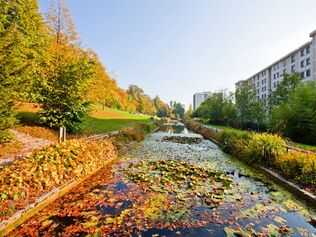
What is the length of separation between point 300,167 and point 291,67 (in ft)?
170

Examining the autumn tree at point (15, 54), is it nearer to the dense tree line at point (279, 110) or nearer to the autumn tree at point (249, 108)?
the dense tree line at point (279, 110)

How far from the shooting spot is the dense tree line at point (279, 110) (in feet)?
54.3

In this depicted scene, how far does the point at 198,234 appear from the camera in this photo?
411 cm

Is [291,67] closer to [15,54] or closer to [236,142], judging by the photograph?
[236,142]

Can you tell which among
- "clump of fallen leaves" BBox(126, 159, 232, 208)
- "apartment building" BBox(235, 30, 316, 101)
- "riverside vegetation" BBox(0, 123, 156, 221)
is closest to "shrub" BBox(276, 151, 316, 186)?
"clump of fallen leaves" BBox(126, 159, 232, 208)

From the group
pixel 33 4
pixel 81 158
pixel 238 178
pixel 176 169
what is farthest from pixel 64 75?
pixel 238 178

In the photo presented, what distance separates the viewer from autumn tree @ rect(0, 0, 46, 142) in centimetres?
816

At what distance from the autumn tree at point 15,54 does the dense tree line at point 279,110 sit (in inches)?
600

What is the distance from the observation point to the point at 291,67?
48656mm

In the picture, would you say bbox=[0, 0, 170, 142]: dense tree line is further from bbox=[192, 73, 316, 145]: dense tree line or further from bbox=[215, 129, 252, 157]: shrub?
bbox=[192, 73, 316, 145]: dense tree line

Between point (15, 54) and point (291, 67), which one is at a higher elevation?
point (291, 67)

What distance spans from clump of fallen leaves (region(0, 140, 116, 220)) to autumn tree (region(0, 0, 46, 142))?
11.4 feet

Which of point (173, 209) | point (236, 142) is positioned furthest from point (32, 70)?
point (236, 142)

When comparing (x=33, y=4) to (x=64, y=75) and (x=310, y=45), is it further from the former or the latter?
(x=310, y=45)
